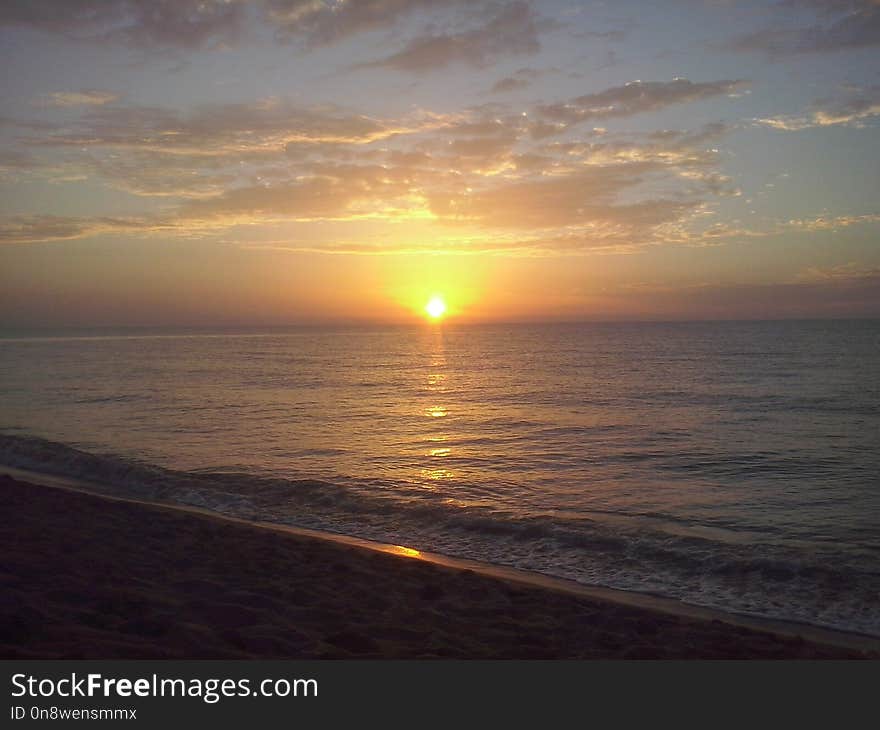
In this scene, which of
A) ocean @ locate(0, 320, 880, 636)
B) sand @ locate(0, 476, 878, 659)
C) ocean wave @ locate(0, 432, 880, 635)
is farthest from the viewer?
ocean @ locate(0, 320, 880, 636)

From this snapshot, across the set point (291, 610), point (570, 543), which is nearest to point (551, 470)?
point (570, 543)

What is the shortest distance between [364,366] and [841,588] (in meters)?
58.5

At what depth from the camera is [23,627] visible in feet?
21.3

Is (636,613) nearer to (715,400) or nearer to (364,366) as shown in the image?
(715,400)

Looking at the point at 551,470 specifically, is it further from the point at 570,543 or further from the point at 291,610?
the point at 291,610

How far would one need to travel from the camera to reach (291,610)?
7973 mm

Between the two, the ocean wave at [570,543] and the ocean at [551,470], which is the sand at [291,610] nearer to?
the ocean wave at [570,543]

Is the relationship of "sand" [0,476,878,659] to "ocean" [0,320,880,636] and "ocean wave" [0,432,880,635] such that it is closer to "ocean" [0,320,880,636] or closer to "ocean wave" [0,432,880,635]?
"ocean wave" [0,432,880,635]

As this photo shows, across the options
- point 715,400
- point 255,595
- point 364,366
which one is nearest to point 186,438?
point 255,595

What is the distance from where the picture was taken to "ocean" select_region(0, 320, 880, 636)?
11.2m

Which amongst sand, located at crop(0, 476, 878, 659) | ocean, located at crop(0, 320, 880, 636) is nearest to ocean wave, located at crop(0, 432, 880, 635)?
ocean, located at crop(0, 320, 880, 636)

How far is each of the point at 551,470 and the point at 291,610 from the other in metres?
11.7

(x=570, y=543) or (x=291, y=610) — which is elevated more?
(x=291, y=610)

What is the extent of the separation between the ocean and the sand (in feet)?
6.32
